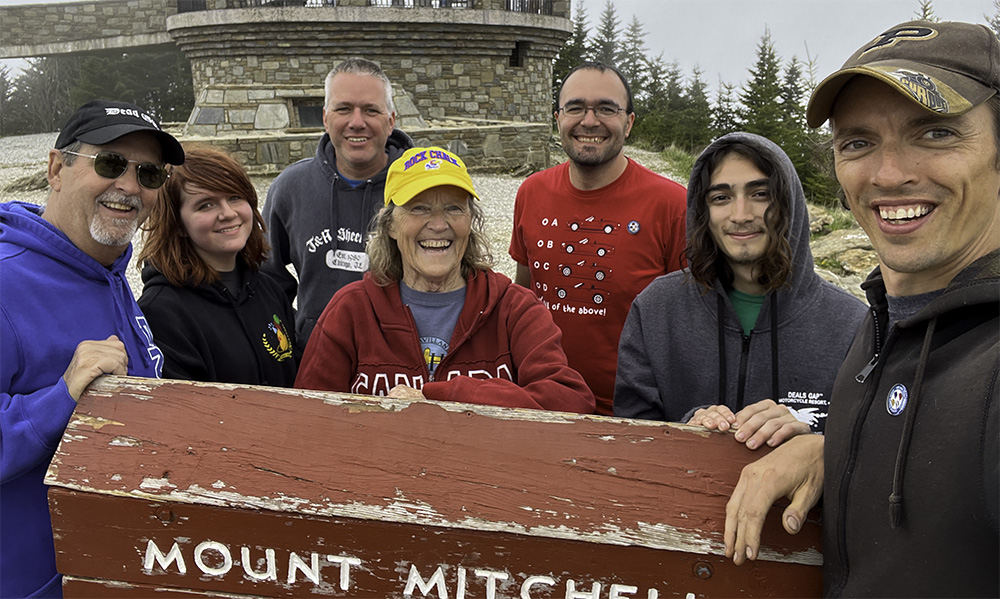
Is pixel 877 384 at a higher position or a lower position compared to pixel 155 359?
higher

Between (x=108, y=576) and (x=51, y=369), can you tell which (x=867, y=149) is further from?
(x=51, y=369)

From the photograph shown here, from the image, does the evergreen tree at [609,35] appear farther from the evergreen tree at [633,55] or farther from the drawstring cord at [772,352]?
the drawstring cord at [772,352]

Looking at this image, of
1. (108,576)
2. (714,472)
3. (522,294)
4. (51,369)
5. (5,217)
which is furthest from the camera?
(522,294)

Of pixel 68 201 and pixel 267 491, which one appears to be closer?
pixel 267 491

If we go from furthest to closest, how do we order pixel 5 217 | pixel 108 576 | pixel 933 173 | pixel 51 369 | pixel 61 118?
pixel 61 118 < pixel 5 217 < pixel 51 369 < pixel 108 576 < pixel 933 173

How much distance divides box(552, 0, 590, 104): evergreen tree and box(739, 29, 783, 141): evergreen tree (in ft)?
29.9

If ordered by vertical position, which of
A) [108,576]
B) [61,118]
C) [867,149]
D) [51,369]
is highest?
[61,118]

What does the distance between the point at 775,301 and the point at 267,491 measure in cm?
173

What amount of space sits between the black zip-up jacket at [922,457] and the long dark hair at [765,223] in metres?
1.02

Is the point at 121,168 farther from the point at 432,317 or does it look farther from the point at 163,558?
the point at 163,558

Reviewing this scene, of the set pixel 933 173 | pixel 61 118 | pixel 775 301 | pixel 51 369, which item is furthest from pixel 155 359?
pixel 61 118

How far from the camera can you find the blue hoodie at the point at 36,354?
1.91 m

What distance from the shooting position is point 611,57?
3722 cm

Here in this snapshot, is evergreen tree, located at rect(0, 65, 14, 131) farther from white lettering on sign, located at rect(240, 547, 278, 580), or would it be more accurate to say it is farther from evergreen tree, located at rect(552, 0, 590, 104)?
white lettering on sign, located at rect(240, 547, 278, 580)
